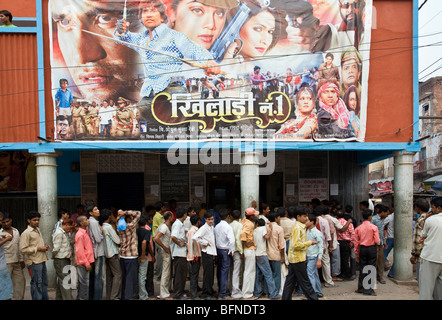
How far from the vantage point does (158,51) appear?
29.7ft

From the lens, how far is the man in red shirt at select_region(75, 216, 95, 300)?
7.09m

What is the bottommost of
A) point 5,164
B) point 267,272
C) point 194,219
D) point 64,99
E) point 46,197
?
point 267,272

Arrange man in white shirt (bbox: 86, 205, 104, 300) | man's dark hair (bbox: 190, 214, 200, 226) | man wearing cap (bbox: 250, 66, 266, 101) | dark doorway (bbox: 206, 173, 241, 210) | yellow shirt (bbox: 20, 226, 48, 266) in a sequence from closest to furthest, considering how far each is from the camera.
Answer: yellow shirt (bbox: 20, 226, 48, 266) < man in white shirt (bbox: 86, 205, 104, 300) < man's dark hair (bbox: 190, 214, 200, 226) < man wearing cap (bbox: 250, 66, 266, 101) < dark doorway (bbox: 206, 173, 241, 210)

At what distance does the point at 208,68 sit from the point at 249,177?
2.69m

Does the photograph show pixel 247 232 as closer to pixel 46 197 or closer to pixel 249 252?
pixel 249 252

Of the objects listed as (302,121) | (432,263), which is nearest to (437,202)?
(432,263)

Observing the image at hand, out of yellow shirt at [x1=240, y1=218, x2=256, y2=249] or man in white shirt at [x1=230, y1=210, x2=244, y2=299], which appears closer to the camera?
yellow shirt at [x1=240, y1=218, x2=256, y2=249]

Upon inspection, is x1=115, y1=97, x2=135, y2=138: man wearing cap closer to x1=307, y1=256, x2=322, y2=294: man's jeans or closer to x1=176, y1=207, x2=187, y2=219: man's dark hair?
x1=176, y1=207, x2=187, y2=219: man's dark hair

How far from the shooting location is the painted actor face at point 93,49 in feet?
29.4

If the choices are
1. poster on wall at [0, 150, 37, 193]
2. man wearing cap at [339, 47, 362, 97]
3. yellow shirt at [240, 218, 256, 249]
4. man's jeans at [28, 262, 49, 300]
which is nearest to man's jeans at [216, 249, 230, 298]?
yellow shirt at [240, 218, 256, 249]

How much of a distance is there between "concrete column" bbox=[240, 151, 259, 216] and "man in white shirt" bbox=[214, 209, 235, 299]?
4.67ft

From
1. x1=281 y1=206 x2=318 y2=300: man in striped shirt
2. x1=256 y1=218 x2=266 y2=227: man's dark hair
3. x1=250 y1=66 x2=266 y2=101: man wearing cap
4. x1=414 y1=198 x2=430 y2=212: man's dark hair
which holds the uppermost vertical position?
x1=250 y1=66 x2=266 y2=101: man wearing cap

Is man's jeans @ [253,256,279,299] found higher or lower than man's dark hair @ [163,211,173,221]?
lower

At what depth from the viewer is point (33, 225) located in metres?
7.00
